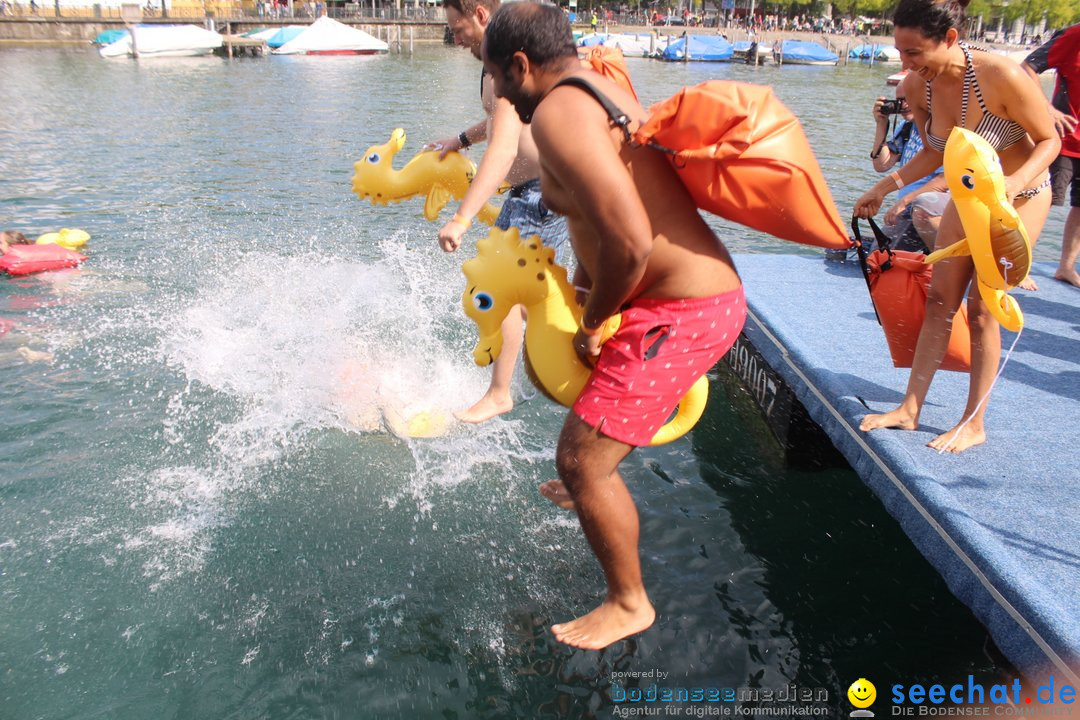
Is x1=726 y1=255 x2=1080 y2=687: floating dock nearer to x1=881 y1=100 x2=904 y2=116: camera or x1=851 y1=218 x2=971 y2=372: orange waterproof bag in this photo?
x1=851 y1=218 x2=971 y2=372: orange waterproof bag

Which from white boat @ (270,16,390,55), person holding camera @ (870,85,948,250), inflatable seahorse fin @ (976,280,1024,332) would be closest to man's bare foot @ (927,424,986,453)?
inflatable seahorse fin @ (976,280,1024,332)

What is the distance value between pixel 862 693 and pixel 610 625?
1171 millimetres

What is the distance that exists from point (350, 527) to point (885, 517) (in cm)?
302

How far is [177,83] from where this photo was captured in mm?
29375

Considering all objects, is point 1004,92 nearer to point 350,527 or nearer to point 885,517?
point 885,517

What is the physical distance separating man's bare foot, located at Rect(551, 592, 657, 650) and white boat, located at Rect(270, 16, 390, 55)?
46.9 meters

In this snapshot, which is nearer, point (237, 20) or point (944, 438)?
point (944, 438)

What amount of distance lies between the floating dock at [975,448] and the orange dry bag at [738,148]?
1514 mm

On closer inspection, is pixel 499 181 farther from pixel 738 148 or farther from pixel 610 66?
pixel 738 148

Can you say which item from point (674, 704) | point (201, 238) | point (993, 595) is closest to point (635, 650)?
point (674, 704)

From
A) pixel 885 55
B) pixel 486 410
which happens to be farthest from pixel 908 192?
A: pixel 885 55

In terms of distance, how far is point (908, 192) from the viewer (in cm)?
659

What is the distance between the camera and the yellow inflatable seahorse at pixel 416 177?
5285 millimetres

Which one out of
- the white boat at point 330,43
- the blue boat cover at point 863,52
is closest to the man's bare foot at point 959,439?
the white boat at point 330,43
